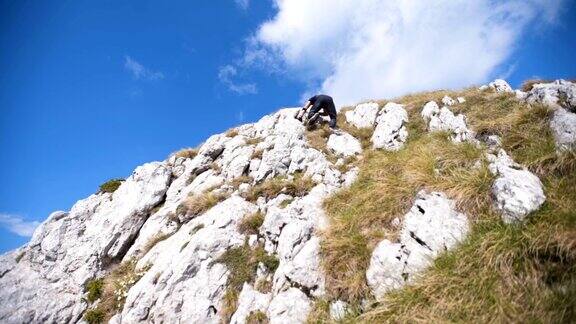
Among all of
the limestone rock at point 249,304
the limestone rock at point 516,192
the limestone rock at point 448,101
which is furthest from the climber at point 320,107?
the limestone rock at point 249,304

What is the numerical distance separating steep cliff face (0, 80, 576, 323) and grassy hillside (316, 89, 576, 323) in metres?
0.22

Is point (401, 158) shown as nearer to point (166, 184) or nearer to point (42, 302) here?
point (166, 184)

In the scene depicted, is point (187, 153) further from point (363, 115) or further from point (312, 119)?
point (363, 115)

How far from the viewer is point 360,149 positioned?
51.7ft

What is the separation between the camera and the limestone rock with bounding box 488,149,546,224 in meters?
6.79

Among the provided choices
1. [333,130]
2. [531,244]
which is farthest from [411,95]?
[531,244]

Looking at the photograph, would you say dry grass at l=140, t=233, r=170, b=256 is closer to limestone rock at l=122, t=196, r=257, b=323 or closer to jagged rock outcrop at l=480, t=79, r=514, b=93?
limestone rock at l=122, t=196, r=257, b=323

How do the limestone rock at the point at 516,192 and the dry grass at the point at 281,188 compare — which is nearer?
the limestone rock at the point at 516,192

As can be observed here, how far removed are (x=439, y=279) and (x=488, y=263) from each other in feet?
3.02

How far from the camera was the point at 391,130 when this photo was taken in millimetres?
16031

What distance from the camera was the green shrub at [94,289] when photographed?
1247cm

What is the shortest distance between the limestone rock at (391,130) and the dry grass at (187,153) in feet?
34.2

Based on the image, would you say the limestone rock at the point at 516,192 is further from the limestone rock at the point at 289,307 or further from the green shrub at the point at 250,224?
the green shrub at the point at 250,224

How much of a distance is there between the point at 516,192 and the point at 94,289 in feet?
46.3
